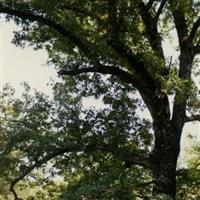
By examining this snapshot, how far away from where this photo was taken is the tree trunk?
16266 mm

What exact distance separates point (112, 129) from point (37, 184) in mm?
5517

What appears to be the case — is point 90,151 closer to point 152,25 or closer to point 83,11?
point 83,11

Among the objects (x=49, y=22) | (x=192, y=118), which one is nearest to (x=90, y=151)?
(x=49, y=22)

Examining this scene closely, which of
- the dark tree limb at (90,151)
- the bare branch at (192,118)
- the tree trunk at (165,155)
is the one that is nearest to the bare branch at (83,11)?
the dark tree limb at (90,151)

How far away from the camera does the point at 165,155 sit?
55.6 feet

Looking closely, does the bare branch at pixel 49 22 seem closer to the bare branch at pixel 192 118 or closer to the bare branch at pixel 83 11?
the bare branch at pixel 83 11

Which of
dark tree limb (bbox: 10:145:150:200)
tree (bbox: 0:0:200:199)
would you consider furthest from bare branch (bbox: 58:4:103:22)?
dark tree limb (bbox: 10:145:150:200)

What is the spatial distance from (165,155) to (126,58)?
11.7ft

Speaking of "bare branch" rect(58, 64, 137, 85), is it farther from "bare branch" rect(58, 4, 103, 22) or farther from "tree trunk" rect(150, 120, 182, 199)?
"tree trunk" rect(150, 120, 182, 199)

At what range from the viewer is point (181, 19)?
18.9 m

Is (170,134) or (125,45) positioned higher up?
(125,45)

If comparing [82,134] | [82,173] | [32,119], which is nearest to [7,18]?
[32,119]

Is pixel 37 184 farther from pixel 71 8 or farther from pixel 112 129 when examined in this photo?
pixel 71 8

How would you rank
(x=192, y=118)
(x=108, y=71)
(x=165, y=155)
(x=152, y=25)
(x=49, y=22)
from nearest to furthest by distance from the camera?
(x=49, y=22), (x=108, y=71), (x=165, y=155), (x=152, y=25), (x=192, y=118)
